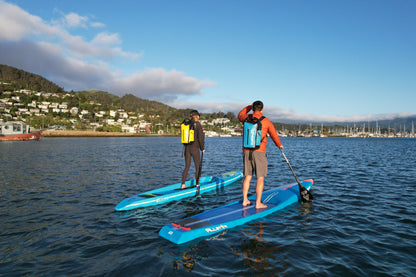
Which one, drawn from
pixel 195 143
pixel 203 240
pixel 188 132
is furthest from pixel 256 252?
pixel 188 132

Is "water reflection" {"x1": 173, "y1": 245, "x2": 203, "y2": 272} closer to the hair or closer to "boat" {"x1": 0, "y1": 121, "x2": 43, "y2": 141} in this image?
the hair

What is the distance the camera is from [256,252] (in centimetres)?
527

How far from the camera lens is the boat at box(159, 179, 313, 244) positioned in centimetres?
571

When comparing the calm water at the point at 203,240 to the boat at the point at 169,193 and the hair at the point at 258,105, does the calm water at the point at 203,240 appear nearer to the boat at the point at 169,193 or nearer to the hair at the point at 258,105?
the boat at the point at 169,193

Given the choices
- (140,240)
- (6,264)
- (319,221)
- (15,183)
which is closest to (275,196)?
(319,221)

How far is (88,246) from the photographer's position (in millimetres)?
5465

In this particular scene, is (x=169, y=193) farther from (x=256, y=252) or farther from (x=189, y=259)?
(x=256, y=252)

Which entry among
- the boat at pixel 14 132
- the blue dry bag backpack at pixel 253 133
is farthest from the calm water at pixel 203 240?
the boat at pixel 14 132

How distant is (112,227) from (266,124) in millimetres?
5332

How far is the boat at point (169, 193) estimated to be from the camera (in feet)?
26.8

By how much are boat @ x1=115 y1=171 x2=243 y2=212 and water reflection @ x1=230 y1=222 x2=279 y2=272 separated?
147 inches

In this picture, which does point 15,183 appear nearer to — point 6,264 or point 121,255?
point 6,264

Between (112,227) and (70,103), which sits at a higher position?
(70,103)

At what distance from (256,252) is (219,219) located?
5.01ft
